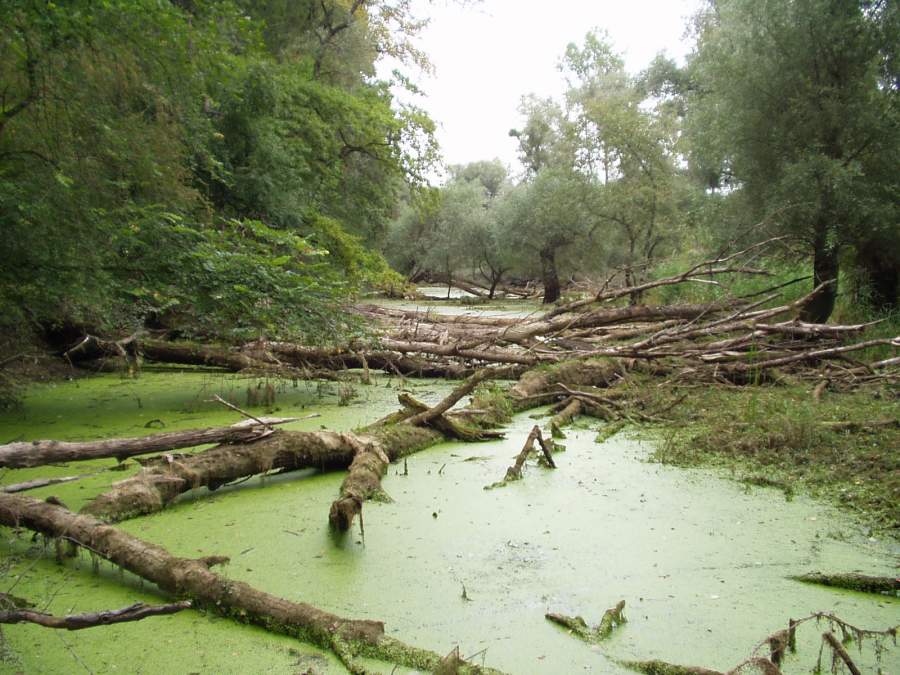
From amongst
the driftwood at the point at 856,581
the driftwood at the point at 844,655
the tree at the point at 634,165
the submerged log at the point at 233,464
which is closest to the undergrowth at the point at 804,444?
the driftwood at the point at 856,581

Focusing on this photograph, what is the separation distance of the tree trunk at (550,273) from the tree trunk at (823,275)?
45.7ft

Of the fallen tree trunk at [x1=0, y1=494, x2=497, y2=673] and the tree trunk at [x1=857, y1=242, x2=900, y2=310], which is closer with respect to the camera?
the fallen tree trunk at [x1=0, y1=494, x2=497, y2=673]

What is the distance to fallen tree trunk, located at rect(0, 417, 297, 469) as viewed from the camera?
2895 mm

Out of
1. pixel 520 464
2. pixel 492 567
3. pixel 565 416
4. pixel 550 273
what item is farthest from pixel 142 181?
pixel 550 273

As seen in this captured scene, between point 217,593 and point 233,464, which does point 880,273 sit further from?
point 217,593

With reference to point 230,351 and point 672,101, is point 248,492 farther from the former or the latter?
point 672,101

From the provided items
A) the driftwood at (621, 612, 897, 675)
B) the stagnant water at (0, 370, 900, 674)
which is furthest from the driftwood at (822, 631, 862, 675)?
the stagnant water at (0, 370, 900, 674)

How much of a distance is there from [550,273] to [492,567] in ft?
65.9

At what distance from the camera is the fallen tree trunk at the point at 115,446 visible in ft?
9.50

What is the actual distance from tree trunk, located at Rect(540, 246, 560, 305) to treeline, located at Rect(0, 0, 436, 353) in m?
14.2

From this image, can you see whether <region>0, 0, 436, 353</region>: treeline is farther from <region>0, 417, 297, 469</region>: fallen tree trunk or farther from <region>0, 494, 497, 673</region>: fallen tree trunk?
<region>0, 494, 497, 673</region>: fallen tree trunk

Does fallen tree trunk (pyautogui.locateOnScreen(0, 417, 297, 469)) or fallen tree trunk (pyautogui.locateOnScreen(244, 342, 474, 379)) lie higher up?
fallen tree trunk (pyautogui.locateOnScreen(244, 342, 474, 379))

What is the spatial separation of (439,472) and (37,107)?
11.8ft

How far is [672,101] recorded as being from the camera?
25.7 meters
